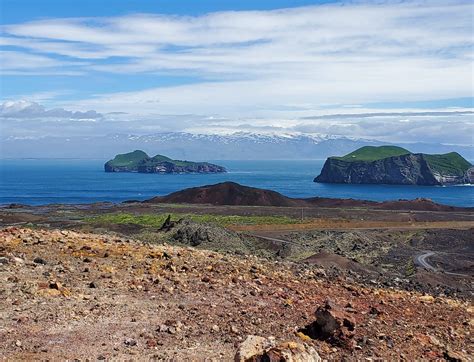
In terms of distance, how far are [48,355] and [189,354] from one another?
95.0 inches

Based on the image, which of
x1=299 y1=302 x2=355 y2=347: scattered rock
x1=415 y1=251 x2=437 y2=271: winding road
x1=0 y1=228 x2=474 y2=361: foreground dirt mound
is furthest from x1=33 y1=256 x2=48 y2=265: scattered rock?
x1=415 y1=251 x2=437 y2=271: winding road

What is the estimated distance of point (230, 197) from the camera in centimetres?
10781

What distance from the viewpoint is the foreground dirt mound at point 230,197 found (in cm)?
10469

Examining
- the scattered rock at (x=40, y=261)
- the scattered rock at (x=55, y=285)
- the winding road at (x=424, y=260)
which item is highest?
the scattered rock at (x=40, y=261)

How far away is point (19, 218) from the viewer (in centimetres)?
7369

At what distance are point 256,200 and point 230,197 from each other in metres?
6.09

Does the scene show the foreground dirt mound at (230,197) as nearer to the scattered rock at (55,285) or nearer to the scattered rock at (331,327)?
the scattered rock at (55,285)

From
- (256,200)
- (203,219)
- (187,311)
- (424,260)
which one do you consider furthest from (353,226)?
(187,311)

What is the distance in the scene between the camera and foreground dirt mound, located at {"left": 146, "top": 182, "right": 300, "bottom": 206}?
4122 inches

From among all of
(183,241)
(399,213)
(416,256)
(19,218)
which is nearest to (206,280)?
(183,241)

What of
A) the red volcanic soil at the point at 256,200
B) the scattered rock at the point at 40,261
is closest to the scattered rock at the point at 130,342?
the scattered rock at the point at 40,261

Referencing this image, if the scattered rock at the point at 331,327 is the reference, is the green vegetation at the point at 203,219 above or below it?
below

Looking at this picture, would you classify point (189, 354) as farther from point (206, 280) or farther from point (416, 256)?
point (416, 256)

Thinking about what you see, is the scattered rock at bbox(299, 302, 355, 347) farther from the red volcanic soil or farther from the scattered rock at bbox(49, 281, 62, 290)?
the red volcanic soil
